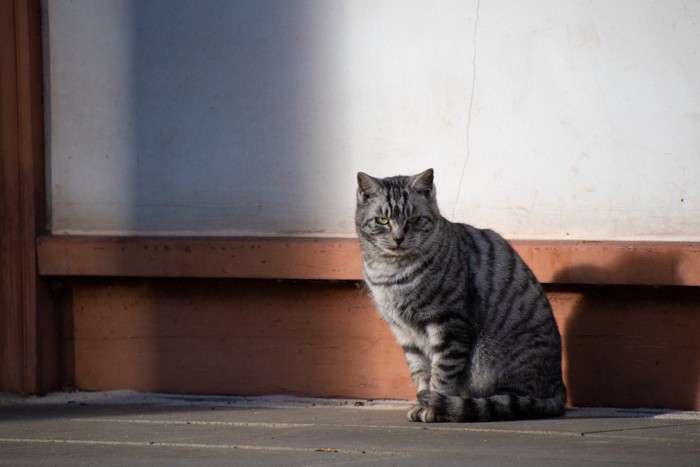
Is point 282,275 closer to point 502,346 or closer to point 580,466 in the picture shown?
point 502,346

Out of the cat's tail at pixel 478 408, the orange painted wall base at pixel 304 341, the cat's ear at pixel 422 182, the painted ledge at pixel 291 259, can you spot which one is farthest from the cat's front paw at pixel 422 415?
the cat's ear at pixel 422 182

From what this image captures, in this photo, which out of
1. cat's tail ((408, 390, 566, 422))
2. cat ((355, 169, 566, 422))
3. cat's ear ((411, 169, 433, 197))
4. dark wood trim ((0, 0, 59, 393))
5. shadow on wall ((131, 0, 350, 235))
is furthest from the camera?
dark wood trim ((0, 0, 59, 393))

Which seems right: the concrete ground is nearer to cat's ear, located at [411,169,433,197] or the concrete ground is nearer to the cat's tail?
the cat's tail

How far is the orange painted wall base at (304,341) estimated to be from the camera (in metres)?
5.48

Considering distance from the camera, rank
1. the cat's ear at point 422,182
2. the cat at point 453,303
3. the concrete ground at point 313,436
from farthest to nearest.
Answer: the cat's ear at point 422,182
the cat at point 453,303
the concrete ground at point 313,436

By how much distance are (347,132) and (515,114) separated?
825 mm

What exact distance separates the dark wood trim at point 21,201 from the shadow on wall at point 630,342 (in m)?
2.61

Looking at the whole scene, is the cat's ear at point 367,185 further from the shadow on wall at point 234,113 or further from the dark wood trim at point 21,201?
the dark wood trim at point 21,201

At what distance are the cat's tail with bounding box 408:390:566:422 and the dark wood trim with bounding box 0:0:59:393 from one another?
6.95 ft

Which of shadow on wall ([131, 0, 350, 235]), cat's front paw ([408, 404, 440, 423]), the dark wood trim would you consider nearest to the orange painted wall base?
the dark wood trim

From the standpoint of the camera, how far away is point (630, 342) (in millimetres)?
5520

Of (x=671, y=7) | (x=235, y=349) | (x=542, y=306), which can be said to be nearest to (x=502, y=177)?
(x=542, y=306)

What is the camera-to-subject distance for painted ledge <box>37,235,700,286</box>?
5344 mm

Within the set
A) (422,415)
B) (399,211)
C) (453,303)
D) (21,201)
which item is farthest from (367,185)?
(21,201)
